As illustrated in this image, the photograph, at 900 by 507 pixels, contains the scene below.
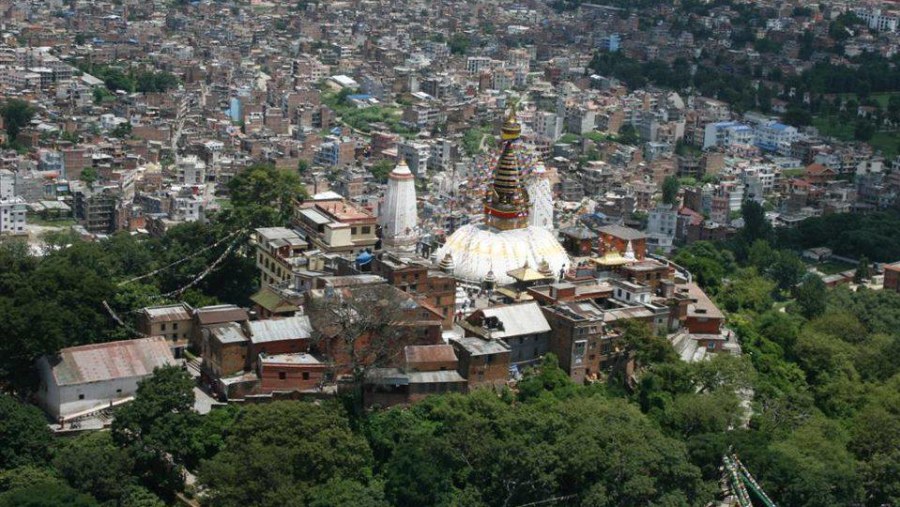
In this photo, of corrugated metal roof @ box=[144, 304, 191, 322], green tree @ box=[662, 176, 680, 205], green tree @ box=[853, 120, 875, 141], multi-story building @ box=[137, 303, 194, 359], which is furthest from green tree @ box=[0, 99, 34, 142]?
green tree @ box=[853, 120, 875, 141]

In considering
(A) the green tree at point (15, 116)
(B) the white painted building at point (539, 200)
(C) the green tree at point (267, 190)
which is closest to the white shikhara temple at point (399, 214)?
(B) the white painted building at point (539, 200)

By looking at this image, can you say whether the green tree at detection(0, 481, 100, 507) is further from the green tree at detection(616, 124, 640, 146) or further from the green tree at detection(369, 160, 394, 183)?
the green tree at detection(616, 124, 640, 146)

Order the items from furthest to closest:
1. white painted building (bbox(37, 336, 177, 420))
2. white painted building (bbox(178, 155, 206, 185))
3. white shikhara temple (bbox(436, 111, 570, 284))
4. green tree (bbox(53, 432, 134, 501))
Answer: white painted building (bbox(178, 155, 206, 185))
white shikhara temple (bbox(436, 111, 570, 284))
white painted building (bbox(37, 336, 177, 420))
green tree (bbox(53, 432, 134, 501))

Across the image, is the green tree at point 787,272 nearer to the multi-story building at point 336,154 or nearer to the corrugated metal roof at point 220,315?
the multi-story building at point 336,154

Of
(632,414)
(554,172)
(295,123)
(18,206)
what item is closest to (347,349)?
(632,414)

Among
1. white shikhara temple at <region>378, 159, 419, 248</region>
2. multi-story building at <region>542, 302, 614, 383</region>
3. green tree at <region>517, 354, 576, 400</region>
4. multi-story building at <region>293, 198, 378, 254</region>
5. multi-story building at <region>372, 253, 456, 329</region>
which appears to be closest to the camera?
green tree at <region>517, 354, 576, 400</region>

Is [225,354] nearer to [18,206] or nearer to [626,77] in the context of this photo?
[18,206]

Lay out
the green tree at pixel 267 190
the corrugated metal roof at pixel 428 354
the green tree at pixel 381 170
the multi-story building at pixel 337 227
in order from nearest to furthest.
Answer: the corrugated metal roof at pixel 428 354 < the multi-story building at pixel 337 227 < the green tree at pixel 267 190 < the green tree at pixel 381 170
